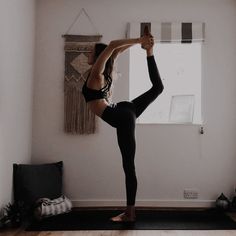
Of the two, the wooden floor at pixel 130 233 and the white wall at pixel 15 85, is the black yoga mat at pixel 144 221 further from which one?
the white wall at pixel 15 85

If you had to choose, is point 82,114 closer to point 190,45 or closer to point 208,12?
point 190,45

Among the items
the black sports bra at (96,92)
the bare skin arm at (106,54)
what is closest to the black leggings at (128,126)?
the black sports bra at (96,92)

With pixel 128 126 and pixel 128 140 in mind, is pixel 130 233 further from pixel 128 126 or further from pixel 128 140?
pixel 128 126

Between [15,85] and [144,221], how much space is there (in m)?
1.80

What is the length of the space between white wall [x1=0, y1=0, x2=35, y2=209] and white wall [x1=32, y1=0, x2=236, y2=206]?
193 mm

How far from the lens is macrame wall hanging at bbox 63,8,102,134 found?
389 centimetres

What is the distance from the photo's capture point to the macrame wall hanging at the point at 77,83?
3.89 meters

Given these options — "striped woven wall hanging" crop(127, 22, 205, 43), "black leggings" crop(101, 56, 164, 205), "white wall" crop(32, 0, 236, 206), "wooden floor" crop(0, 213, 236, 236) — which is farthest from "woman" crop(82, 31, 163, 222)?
"striped woven wall hanging" crop(127, 22, 205, 43)

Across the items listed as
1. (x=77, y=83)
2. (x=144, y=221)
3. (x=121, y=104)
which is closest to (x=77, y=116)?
(x=77, y=83)

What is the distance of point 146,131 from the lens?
154 inches

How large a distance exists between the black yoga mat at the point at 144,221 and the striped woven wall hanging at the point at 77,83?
0.97m

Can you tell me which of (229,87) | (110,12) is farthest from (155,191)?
(110,12)

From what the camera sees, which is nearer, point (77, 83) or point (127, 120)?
point (127, 120)

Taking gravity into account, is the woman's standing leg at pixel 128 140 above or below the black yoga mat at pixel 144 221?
above
